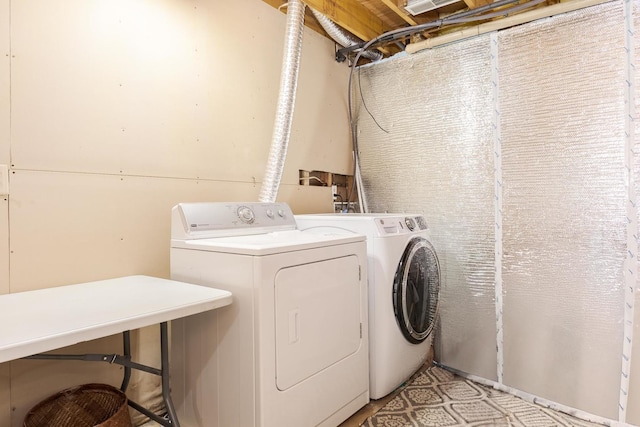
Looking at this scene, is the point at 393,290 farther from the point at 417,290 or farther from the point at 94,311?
the point at 94,311

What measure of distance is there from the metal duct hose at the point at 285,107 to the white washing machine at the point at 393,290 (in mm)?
284

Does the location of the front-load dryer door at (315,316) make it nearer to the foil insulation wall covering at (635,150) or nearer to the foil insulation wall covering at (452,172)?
the foil insulation wall covering at (452,172)

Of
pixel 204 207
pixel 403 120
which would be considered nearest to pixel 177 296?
pixel 204 207

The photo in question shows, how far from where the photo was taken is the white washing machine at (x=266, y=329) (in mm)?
1379

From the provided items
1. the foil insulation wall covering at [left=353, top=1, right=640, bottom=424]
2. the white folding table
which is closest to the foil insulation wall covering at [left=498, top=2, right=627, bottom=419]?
the foil insulation wall covering at [left=353, top=1, right=640, bottom=424]

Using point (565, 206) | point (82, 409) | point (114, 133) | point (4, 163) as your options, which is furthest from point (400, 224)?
point (4, 163)

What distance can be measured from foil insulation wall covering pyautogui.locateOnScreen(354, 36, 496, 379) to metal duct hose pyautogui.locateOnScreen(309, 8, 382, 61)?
0.21 m

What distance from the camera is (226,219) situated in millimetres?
1805

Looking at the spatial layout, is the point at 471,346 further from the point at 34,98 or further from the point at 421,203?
the point at 34,98

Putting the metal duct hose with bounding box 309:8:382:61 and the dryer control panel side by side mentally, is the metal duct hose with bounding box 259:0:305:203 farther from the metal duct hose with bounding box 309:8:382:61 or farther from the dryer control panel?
the dryer control panel

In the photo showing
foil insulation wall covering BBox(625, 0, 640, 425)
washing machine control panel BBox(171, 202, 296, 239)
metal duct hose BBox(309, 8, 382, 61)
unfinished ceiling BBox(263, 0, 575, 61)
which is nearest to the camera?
washing machine control panel BBox(171, 202, 296, 239)

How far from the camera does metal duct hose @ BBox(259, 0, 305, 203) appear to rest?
217 centimetres

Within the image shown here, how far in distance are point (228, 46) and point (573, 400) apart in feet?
9.10

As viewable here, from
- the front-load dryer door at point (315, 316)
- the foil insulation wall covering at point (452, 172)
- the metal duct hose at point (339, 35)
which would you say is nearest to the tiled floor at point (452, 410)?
the foil insulation wall covering at point (452, 172)
